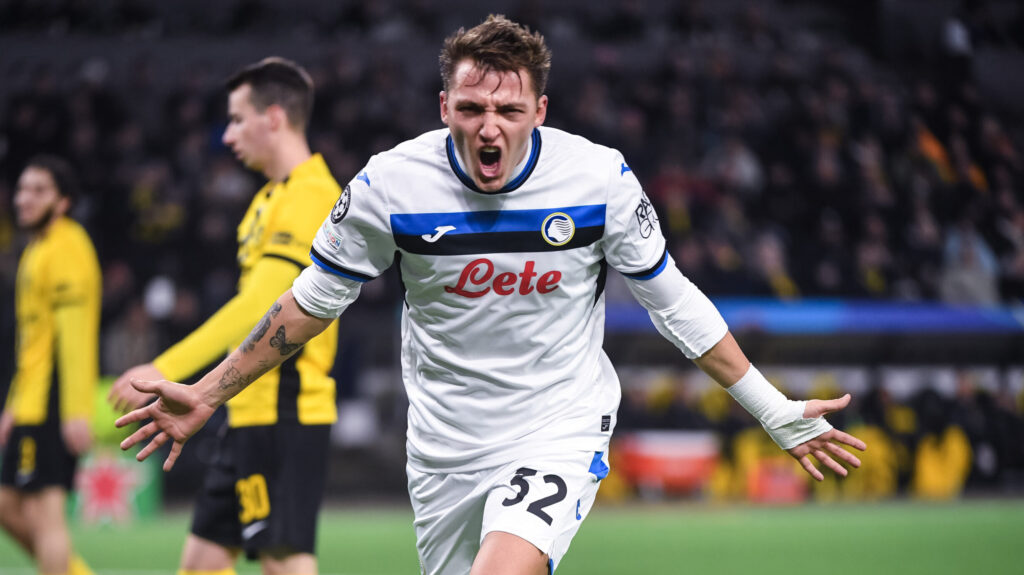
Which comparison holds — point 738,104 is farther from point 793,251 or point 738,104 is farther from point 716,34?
point 793,251

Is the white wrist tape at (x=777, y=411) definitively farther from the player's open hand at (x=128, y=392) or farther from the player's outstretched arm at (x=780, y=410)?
the player's open hand at (x=128, y=392)

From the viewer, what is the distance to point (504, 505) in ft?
11.5

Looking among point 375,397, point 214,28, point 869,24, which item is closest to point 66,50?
point 214,28

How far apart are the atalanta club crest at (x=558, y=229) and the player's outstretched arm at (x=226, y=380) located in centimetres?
79

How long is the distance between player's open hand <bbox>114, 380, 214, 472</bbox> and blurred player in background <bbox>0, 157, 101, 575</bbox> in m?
3.08

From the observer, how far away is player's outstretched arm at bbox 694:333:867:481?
3.86 meters

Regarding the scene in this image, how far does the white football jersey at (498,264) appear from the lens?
361 centimetres

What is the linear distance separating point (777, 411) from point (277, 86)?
102 inches

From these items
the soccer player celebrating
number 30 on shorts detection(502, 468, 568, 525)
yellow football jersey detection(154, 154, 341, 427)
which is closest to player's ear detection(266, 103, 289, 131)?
yellow football jersey detection(154, 154, 341, 427)

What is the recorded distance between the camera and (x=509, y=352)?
369 centimetres

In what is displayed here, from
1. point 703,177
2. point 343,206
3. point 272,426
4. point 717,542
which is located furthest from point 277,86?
point 703,177

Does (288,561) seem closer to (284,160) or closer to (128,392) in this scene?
(128,392)

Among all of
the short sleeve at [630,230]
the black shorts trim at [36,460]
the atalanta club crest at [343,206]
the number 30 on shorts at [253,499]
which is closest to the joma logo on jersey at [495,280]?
the short sleeve at [630,230]

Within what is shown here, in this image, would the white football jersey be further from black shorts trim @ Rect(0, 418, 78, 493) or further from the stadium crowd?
the stadium crowd
